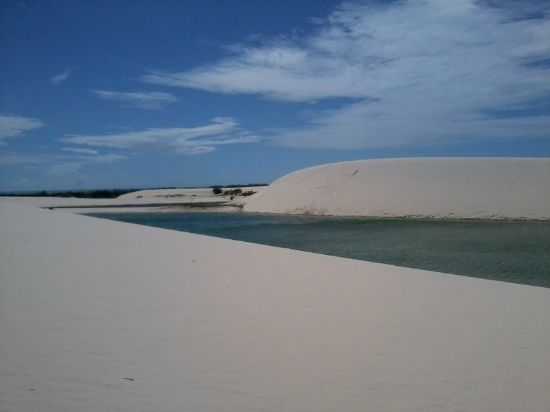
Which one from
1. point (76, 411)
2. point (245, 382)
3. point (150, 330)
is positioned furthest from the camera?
point (150, 330)

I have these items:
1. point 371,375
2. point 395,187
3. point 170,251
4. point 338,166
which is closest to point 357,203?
point 395,187

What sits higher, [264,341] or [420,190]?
[420,190]

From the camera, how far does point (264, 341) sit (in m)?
3.64

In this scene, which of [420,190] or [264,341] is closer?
[264,341]

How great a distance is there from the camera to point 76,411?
2354 millimetres

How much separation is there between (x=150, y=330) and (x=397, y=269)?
448cm

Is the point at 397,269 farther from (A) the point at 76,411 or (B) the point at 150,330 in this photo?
(A) the point at 76,411

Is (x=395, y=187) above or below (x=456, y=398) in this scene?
above

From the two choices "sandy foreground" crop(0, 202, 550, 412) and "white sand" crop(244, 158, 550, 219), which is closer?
"sandy foreground" crop(0, 202, 550, 412)

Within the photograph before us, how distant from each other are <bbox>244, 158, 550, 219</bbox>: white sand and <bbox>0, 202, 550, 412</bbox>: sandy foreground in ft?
70.9

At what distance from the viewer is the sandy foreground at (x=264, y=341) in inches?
104

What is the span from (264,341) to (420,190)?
2742 cm

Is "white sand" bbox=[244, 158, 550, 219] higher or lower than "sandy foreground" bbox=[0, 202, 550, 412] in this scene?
higher

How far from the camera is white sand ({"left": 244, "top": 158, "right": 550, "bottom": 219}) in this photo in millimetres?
26297
